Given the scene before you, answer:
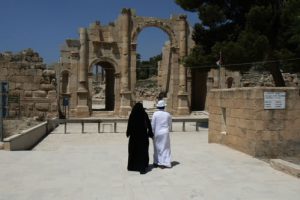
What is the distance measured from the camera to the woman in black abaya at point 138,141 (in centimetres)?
744

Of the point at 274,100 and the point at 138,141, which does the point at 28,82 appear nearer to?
the point at 138,141

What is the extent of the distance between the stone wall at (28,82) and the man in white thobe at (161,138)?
9263 mm

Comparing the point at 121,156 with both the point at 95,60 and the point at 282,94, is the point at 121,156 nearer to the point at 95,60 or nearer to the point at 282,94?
the point at 282,94

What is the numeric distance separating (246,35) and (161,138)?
12162mm

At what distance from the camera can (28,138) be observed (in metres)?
12.4

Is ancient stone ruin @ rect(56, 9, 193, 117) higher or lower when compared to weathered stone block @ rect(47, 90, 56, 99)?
higher

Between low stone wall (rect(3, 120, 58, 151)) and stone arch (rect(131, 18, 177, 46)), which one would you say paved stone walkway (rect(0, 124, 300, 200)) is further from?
stone arch (rect(131, 18, 177, 46))

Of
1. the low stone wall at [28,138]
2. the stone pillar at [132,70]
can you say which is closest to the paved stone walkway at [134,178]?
the low stone wall at [28,138]

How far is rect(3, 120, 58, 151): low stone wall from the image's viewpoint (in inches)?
402

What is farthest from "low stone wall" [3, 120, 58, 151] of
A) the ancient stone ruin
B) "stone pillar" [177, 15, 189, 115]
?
"stone pillar" [177, 15, 189, 115]

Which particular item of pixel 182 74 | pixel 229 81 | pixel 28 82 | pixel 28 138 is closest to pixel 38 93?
pixel 28 82

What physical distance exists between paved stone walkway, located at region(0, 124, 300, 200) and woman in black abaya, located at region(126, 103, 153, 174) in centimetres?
22

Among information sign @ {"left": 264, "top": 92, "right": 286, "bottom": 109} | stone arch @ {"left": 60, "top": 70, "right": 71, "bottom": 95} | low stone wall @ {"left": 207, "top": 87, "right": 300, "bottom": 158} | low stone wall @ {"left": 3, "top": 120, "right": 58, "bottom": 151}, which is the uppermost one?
stone arch @ {"left": 60, "top": 70, "right": 71, "bottom": 95}

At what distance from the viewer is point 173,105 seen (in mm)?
30953
